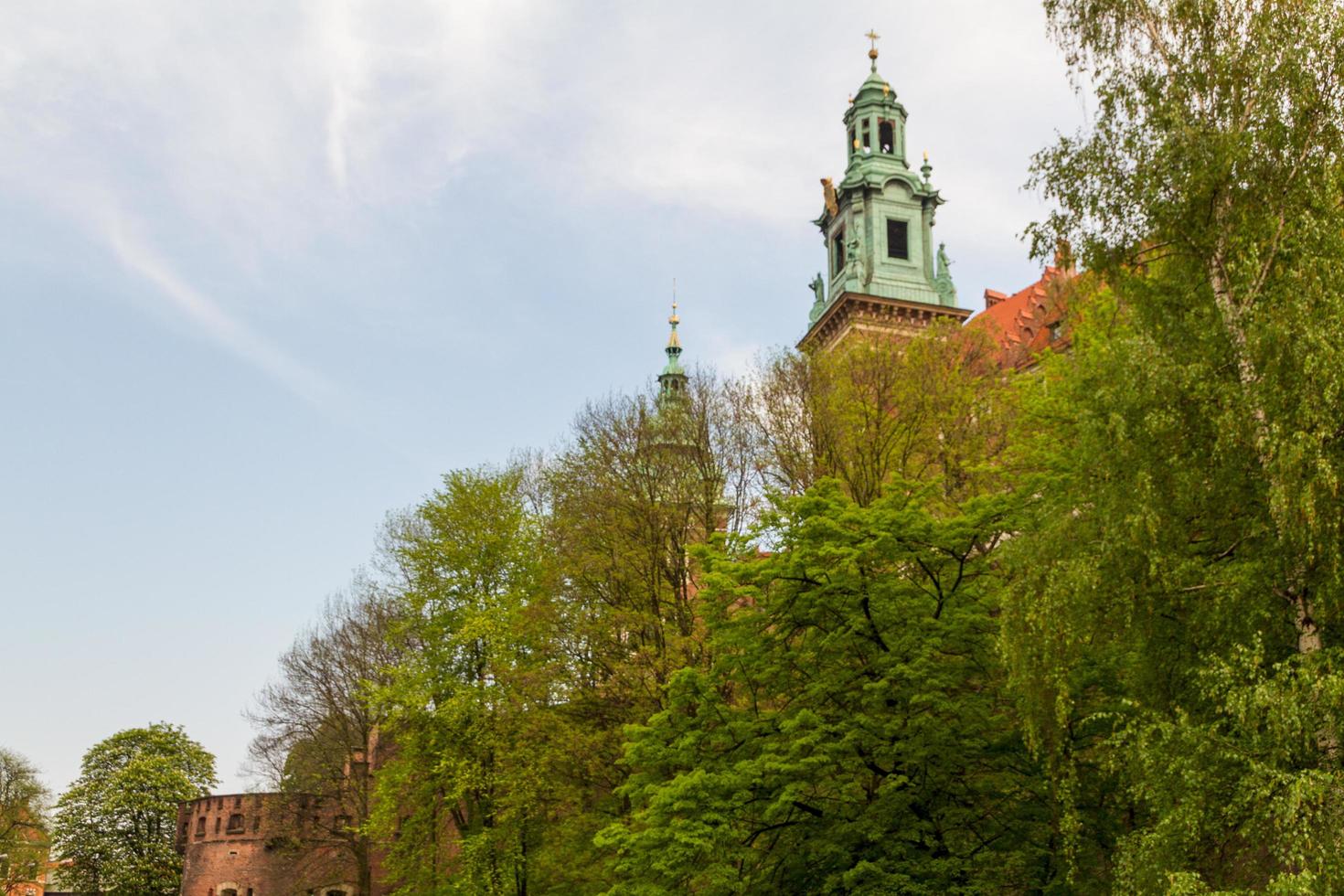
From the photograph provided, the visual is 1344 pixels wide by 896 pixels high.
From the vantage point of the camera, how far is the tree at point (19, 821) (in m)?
63.5

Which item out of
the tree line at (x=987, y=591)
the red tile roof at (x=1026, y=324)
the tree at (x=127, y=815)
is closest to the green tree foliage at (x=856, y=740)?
the tree line at (x=987, y=591)

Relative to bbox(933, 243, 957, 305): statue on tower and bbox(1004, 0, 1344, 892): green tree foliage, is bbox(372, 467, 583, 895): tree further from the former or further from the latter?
bbox(933, 243, 957, 305): statue on tower

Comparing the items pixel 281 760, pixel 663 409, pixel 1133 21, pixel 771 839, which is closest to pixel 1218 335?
pixel 1133 21

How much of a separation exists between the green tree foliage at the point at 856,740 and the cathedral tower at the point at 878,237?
114 feet

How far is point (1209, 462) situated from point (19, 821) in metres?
64.8

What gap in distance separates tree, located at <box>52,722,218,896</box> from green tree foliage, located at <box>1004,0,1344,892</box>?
50.0m

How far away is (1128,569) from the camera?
14406 millimetres

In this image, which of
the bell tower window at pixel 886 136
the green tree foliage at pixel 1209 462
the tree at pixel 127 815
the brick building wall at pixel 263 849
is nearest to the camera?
the green tree foliage at pixel 1209 462

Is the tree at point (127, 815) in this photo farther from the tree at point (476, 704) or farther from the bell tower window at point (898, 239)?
the bell tower window at point (898, 239)

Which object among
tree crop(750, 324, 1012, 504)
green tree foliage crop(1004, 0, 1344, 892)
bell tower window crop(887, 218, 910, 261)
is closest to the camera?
green tree foliage crop(1004, 0, 1344, 892)

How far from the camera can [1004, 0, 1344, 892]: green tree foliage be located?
12.8 meters

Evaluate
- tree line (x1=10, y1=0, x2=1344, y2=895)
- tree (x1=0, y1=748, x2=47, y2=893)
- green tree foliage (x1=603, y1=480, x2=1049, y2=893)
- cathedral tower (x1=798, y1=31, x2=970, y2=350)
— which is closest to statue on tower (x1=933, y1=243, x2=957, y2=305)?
cathedral tower (x1=798, y1=31, x2=970, y2=350)

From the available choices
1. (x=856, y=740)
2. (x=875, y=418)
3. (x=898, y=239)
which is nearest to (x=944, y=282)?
(x=898, y=239)

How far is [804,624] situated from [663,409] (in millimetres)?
11608
